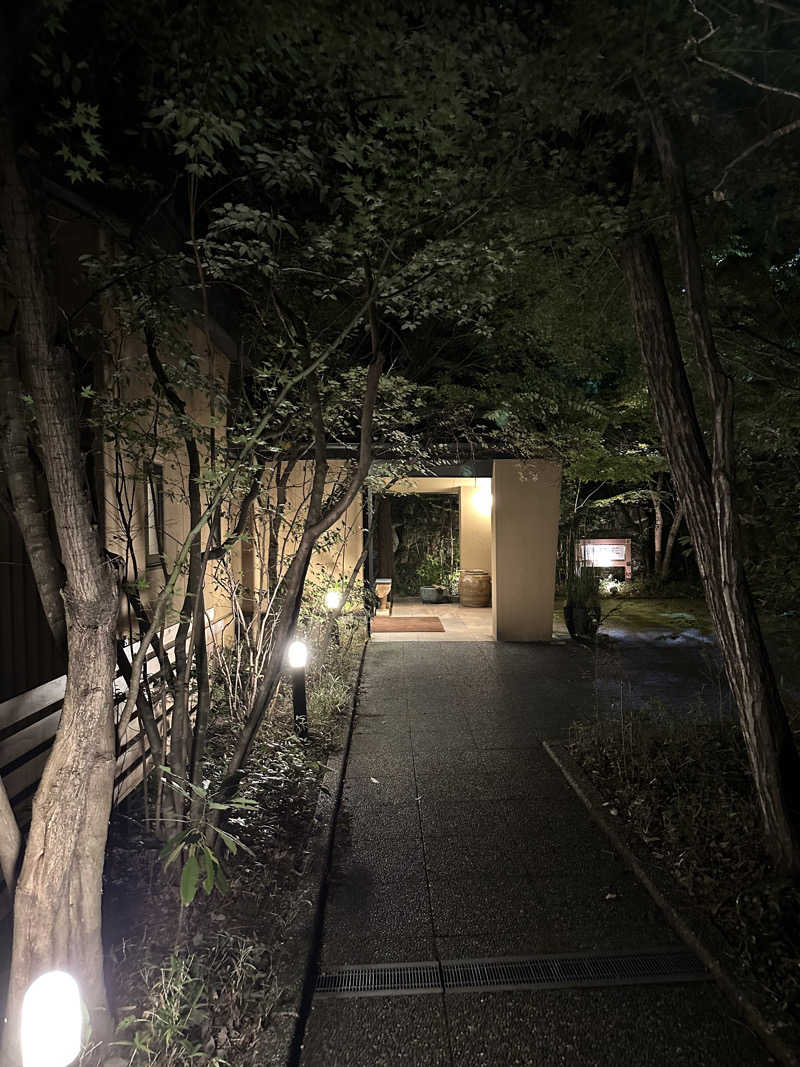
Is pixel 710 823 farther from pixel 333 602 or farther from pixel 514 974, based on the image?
pixel 333 602

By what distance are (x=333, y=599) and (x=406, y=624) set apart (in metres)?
4.77

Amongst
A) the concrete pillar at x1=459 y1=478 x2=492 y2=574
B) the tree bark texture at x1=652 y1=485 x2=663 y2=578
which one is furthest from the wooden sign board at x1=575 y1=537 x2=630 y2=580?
the concrete pillar at x1=459 y1=478 x2=492 y2=574

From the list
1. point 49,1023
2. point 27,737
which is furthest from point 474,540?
point 49,1023

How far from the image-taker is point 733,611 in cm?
348

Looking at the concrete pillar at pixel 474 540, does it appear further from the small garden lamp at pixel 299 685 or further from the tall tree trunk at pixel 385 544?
the small garden lamp at pixel 299 685

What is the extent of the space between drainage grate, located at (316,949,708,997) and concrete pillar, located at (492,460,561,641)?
26.5ft

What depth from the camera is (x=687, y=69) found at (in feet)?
11.7

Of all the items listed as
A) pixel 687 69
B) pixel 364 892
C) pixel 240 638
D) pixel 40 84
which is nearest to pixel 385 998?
pixel 364 892

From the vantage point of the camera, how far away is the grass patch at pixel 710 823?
9.37 feet

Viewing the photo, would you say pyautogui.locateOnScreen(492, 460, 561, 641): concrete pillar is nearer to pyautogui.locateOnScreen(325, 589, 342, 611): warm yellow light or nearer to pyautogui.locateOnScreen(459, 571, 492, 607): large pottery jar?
pyautogui.locateOnScreen(325, 589, 342, 611): warm yellow light

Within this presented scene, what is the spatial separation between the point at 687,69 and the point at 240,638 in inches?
204

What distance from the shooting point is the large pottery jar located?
1548cm

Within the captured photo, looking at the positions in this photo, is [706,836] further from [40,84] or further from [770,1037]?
[40,84]

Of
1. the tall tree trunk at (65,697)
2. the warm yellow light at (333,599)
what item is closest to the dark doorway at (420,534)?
the warm yellow light at (333,599)
